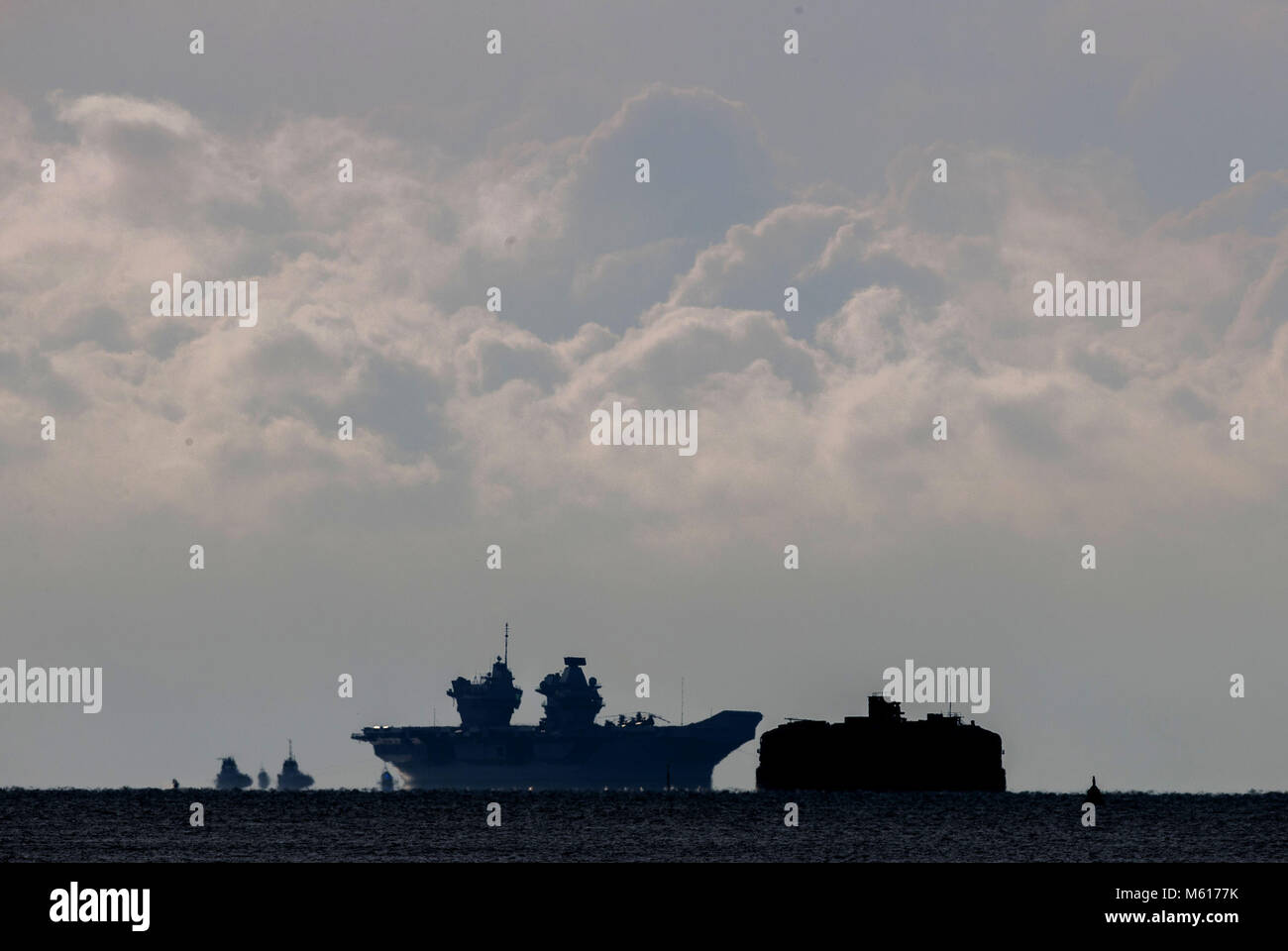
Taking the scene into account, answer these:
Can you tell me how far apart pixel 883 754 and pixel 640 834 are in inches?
3901

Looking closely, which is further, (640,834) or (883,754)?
(883,754)

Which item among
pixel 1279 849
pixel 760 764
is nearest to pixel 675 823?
pixel 1279 849

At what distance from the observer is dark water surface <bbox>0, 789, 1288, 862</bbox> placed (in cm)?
7012

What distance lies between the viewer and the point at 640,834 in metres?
90.8

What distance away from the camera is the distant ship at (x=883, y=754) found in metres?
185

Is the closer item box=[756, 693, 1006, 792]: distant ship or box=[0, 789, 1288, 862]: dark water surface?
box=[0, 789, 1288, 862]: dark water surface

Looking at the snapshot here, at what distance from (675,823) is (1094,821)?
28.0 metres

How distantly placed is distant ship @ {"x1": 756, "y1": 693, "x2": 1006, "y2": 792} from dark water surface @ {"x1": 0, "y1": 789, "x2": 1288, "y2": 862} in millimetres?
40090

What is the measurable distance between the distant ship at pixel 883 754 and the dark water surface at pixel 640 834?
132 feet
